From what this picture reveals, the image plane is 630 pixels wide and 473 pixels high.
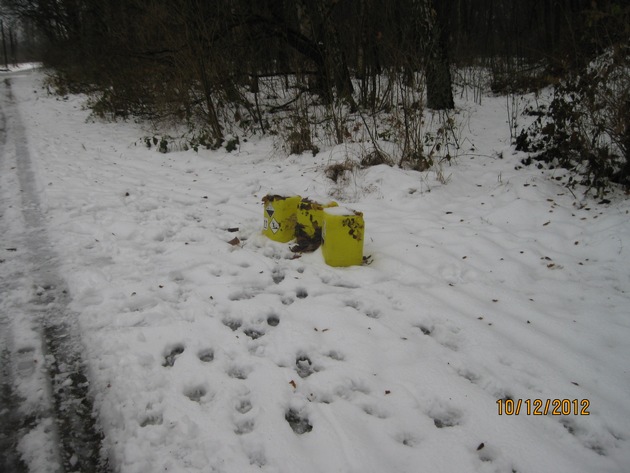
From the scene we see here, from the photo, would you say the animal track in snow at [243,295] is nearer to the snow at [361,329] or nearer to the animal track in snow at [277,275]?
the snow at [361,329]

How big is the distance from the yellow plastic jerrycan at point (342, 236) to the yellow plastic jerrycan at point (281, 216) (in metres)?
0.50

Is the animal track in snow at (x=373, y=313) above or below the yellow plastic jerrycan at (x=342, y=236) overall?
below

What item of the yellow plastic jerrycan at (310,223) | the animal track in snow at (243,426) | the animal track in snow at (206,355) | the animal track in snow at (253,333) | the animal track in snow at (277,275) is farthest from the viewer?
the yellow plastic jerrycan at (310,223)

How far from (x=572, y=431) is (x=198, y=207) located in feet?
13.3

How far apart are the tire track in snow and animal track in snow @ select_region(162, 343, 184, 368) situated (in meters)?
0.40

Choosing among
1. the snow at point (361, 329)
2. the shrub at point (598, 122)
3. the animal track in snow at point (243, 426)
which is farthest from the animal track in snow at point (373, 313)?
the shrub at point (598, 122)

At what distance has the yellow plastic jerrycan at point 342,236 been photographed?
3055mm

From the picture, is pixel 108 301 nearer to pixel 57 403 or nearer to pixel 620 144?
pixel 57 403

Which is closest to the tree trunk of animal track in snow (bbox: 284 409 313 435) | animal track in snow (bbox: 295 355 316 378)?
animal track in snow (bbox: 295 355 316 378)

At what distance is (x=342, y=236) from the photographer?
3.09 metres

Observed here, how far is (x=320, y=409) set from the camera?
73.7 inches

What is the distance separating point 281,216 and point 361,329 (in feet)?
4.96
